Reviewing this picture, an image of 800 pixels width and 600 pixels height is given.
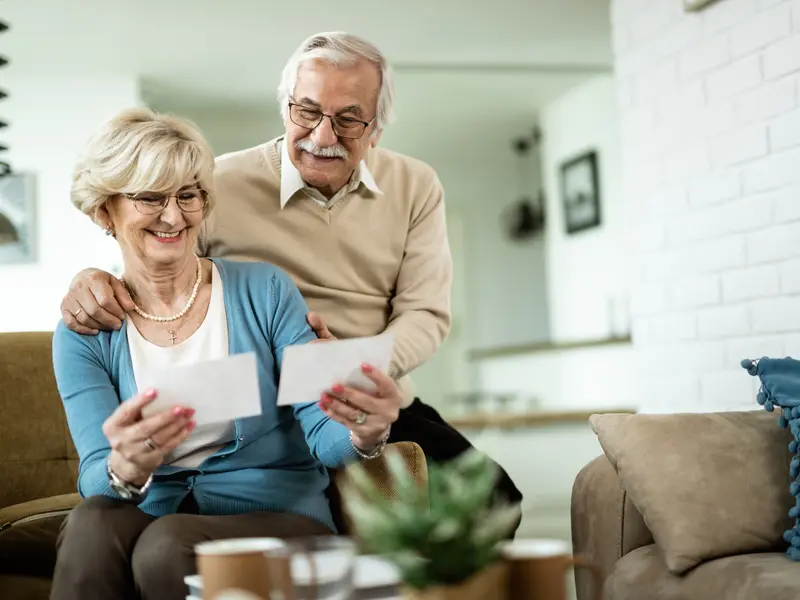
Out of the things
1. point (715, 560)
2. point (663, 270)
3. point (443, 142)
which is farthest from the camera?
point (443, 142)

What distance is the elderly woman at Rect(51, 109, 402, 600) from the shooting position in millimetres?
1511

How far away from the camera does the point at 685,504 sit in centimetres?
182

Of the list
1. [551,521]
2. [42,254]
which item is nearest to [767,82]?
[551,521]

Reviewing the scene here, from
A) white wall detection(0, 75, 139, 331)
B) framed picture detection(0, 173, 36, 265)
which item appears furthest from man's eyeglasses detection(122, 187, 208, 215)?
framed picture detection(0, 173, 36, 265)

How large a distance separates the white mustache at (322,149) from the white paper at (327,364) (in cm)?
74

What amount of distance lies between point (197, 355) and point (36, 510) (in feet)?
1.88

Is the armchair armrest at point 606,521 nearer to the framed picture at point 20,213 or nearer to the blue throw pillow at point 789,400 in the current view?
the blue throw pillow at point 789,400

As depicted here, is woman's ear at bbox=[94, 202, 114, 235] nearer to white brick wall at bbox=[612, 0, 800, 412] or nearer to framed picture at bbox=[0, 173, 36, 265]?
white brick wall at bbox=[612, 0, 800, 412]

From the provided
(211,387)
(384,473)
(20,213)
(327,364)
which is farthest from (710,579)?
(20,213)

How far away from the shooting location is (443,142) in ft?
26.4

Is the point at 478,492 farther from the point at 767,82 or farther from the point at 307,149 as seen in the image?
the point at 767,82

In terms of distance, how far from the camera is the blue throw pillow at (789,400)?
1.74m

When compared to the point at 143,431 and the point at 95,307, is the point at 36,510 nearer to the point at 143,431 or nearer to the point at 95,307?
the point at 95,307

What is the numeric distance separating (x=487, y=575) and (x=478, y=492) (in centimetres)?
8
